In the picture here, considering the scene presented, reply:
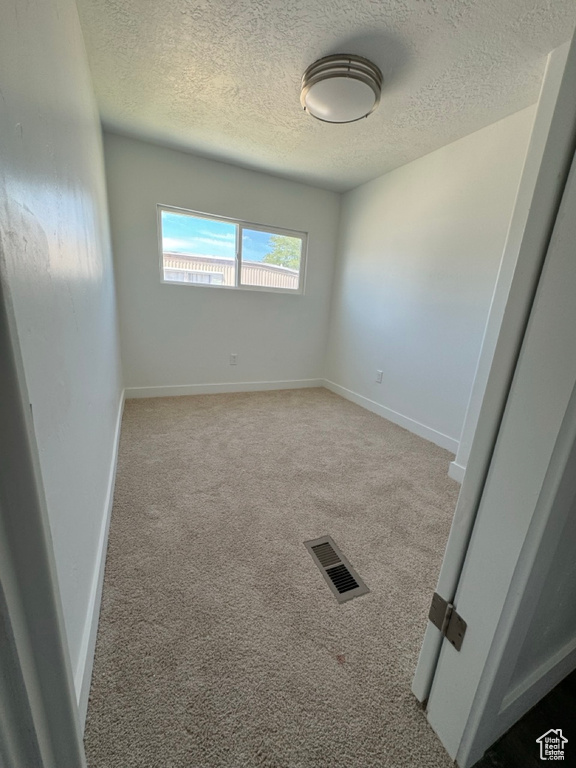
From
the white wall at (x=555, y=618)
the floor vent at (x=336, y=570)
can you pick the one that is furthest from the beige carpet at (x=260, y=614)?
the white wall at (x=555, y=618)

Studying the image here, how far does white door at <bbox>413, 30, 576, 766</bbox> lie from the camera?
0.50 m

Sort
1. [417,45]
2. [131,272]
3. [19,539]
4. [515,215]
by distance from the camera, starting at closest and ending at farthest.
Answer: [19,539], [417,45], [515,215], [131,272]

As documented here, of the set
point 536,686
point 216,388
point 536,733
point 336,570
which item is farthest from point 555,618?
point 216,388

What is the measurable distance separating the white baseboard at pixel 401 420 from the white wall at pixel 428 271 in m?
0.01

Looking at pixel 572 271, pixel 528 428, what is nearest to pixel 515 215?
pixel 572 271

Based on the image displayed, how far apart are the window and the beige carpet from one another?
194cm

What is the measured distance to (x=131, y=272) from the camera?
2.81 meters

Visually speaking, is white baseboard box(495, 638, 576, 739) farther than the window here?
No

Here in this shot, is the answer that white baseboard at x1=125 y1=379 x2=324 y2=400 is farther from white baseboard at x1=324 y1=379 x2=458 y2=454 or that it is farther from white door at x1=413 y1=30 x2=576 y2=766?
white door at x1=413 y1=30 x2=576 y2=766

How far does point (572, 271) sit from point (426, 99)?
2069 millimetres

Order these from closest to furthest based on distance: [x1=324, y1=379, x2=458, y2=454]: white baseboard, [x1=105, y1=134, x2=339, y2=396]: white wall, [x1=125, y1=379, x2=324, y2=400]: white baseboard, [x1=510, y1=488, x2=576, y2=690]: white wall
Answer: [x1=510, y1=488, x2=576, y2=690]: white wall < [x1=324, y1=379, x2=458, y2=454]: white baseboard < [x1=105, y1=134, x2=339, y2=396]: white wall < [x1=125, y1=379, x2=324, y2=400]: white baseboard

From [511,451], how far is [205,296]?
3083mm

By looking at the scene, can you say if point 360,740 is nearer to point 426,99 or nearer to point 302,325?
point 426,99

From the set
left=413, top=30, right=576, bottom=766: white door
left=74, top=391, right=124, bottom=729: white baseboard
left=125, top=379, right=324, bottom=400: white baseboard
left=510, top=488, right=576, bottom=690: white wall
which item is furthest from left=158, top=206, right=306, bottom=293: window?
left=510, top=488, right=576, bottom=690: white wall
